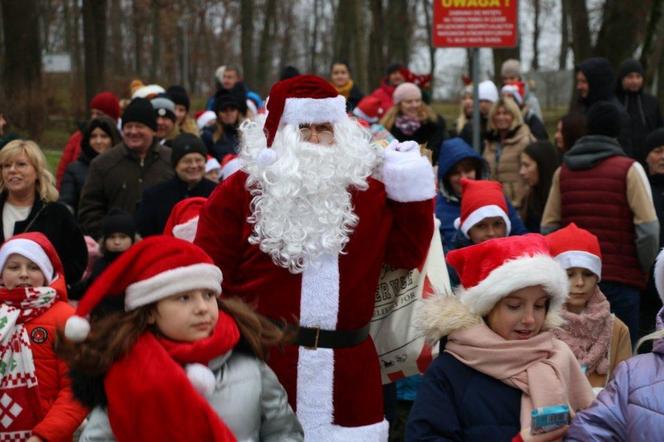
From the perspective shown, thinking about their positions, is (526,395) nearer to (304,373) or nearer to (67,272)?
(304,373)

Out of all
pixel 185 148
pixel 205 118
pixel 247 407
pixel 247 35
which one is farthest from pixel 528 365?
pixel 247 35

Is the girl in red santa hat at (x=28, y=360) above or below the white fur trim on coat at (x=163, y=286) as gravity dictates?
below

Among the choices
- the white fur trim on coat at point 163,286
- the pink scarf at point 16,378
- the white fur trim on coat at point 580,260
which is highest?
the white fur trim on coat at point 163,286

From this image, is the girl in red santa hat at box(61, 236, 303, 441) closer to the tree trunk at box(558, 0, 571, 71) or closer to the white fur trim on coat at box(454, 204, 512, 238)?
the white fur trim on coat at box(454, 204, 512, 238)

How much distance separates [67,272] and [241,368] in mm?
3351

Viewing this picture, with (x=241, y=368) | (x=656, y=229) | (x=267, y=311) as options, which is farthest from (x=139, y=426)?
(x=656, y=229)

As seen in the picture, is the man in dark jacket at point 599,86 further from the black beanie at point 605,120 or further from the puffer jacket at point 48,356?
the puffer jacket at point 48,356

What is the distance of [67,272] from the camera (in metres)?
7.02

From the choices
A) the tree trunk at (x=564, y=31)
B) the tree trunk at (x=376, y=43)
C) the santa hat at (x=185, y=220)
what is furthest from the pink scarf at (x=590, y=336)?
the tree trunk at (x=564, y=31)

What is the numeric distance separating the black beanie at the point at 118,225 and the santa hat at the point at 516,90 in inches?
204

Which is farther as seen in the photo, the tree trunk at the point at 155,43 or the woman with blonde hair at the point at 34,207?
the tree trunk at the point at 155,43

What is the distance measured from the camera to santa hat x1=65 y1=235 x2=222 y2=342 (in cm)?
385

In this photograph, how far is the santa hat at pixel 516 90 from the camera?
1262 centimetres

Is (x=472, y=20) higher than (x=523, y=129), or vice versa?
(x=472, y=20)
